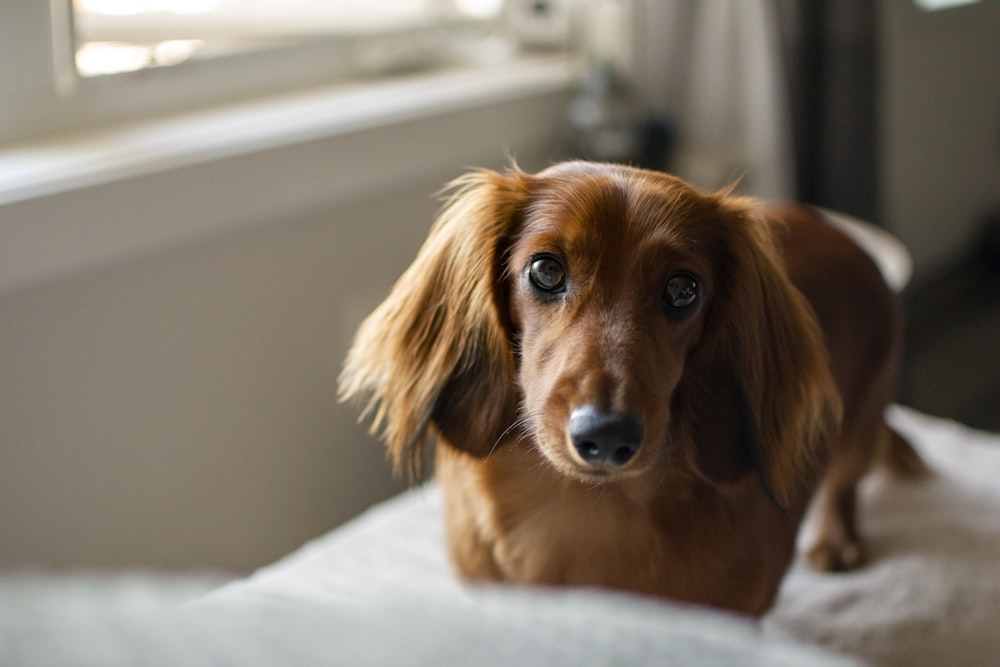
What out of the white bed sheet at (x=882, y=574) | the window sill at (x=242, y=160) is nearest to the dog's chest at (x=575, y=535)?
the white bed sheet at (x=882, y=574)

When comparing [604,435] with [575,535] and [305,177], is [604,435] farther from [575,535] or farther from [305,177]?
[305,177]

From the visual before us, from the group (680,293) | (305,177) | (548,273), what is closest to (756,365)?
(680,293)

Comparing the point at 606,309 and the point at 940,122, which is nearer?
the point at 606,309

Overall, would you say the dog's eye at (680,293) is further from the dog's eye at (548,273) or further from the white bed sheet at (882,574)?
the white bed sheet at (882,574)

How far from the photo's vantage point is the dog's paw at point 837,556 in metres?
1.46

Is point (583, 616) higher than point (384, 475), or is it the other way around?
point (583, 616)

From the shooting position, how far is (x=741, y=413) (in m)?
1.13

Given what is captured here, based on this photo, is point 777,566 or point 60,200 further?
point 60,200

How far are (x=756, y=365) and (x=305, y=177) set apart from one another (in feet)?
2.75

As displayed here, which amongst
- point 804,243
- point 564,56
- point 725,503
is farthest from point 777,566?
point 564,56

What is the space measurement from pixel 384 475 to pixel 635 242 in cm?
111

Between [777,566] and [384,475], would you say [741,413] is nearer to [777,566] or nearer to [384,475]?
[777,566]

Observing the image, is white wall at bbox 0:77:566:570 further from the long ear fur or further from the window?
the long ear fur

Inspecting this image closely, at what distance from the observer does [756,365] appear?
3.72 ft
